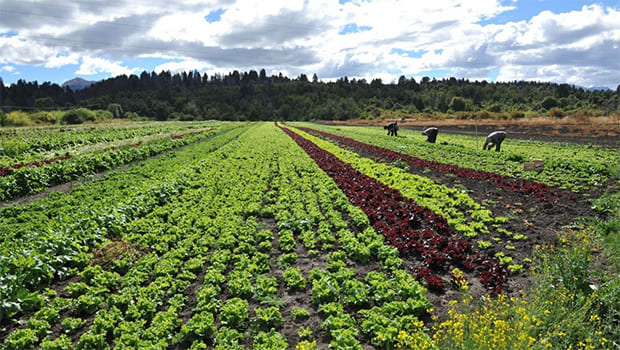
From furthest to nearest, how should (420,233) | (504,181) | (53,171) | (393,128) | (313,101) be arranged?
(313,101) < (393,128) < (53,171) < (504,181) < (420,233)

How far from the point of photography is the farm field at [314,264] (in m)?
5.18

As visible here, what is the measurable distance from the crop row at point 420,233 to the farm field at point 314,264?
0.05m

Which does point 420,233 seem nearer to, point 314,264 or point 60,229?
point 314,264

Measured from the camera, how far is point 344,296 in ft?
21.3

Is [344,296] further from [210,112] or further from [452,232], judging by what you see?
[210,112]

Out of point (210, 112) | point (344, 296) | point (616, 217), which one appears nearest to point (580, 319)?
point (344, 296)

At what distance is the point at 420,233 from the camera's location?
9.47 metres

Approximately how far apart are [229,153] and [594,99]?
10536 cm

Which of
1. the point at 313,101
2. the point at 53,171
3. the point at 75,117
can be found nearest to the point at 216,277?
the point at 53,171

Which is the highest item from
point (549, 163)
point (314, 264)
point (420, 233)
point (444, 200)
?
point (549, 163)

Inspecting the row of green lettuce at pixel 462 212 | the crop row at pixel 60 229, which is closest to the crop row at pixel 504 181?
the row of green lettuce at pixel 462 212

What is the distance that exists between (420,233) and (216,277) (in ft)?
17.6

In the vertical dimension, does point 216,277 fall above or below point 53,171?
below

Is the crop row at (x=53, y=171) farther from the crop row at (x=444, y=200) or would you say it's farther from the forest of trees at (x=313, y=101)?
the forest of trees at (x=313, y=101)
